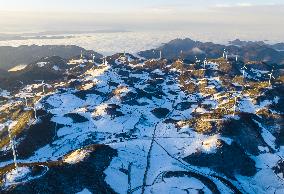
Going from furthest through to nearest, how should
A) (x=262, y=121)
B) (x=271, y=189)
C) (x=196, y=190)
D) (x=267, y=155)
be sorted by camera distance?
(x=262, y=121) → (x=267, y=155) → (x=271, y=189) → (x=196, y=190)

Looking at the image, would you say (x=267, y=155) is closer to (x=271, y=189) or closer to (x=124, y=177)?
(x=271, y=189)

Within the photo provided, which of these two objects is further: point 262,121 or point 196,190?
point 262,121

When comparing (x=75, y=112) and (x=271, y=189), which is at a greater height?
(x=75, y=112)

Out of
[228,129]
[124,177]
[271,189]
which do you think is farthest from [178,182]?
[228,129]

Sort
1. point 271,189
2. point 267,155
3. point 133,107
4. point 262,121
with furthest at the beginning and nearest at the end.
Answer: point 133,107
point 262,121
point 267,155
point 271,189

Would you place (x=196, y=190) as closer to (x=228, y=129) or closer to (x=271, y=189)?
(x=271, y=189)

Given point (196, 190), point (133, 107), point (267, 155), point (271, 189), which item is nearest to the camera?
point (196, 190)

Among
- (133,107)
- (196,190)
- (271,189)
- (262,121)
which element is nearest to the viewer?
(196,190)

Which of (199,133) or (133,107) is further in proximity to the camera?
(133,107)

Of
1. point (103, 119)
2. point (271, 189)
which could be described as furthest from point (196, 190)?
point (103, 119)
